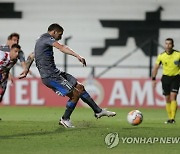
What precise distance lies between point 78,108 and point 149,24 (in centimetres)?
695

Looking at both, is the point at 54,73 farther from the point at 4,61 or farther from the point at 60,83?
the point at 4,61

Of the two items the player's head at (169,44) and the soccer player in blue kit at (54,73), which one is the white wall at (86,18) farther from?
the soccer player in blue kit at (54,73)

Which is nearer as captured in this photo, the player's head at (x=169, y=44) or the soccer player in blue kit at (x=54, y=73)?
the soccer player in blue kit at (x=54, y=73)

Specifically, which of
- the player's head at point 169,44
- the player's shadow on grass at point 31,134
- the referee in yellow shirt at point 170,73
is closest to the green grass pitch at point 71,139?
the player's shadow on grass at point 31,134

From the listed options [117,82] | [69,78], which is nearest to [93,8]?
[117,82]

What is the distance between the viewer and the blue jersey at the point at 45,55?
1501cm

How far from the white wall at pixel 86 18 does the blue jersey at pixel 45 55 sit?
1440 cm

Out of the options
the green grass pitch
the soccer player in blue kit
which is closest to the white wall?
the green grass pitch

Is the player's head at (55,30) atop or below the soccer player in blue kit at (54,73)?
atop

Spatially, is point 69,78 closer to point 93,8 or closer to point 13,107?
point 13,107

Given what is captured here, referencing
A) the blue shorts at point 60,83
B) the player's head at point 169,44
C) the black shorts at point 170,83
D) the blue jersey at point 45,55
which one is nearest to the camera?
the blue jersey at point 45,55

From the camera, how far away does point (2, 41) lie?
29609 millimetres

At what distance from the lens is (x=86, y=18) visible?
3031cm

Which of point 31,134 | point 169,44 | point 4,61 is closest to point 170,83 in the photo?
point 169,44
